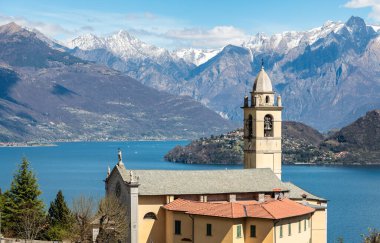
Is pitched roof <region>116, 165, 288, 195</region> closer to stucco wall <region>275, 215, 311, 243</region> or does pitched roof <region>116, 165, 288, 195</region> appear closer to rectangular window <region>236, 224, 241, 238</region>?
stucco wall <region>275, 215, 311, 243</region>

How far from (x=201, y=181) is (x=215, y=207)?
4.09m

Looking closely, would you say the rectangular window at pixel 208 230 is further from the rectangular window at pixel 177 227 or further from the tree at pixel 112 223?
the tree at pixel 112 223

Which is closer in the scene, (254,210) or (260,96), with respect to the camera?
(254,210)

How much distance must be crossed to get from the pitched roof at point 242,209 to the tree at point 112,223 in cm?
312

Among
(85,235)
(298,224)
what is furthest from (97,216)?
(298,224)

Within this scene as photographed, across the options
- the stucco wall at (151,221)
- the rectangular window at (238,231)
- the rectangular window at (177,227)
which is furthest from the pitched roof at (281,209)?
the stucco wall at (151,221)

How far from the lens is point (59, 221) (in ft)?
207

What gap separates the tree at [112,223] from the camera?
171 feet

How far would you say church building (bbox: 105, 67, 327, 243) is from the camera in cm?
5012

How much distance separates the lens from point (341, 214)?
120 meters

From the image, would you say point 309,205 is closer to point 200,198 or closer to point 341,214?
point 200,198

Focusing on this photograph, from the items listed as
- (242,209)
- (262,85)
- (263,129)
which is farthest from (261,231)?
(262,85)

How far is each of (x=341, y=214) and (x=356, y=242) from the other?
3195 centimetres

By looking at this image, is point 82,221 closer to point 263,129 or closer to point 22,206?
point 22,206
